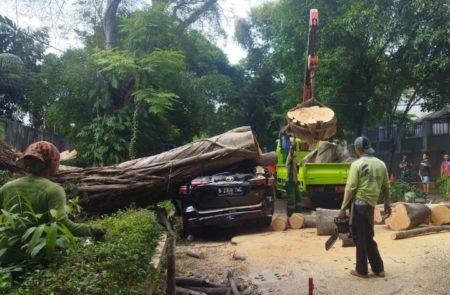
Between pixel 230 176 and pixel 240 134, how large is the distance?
1506 millimetres

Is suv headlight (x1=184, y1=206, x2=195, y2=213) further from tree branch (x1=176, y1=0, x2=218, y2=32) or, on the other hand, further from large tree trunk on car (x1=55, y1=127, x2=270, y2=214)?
tree branch (x1=176, y1=0, x2=218, y2=32)

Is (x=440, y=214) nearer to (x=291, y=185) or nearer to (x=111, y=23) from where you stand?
(x=291, y=185)

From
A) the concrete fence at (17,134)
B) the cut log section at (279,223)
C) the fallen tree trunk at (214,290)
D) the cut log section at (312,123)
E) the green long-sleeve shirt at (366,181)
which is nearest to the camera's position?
the fallen tree trunk at (214,290)

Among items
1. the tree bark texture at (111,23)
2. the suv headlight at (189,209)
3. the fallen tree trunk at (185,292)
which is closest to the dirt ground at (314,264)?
the suv headlight at (189,209)

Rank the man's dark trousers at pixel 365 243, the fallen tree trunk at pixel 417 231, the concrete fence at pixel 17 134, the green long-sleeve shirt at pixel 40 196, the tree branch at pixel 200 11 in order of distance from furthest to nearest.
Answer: the tree branch at pixel 200 11 < the concrete fence at pixel 17 134 < the fallen tree trunk at pixel 417 231 < the man's dark trousers at pixel 365 243 < the green long-sleeve shirt at pixel 40 196

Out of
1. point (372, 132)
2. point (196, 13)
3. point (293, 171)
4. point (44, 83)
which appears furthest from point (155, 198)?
point (372, 132)

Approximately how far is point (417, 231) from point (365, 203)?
9.30 ft

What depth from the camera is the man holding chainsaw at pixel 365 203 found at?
6.38 metres

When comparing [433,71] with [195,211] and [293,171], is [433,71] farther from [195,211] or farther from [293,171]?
[195,211]

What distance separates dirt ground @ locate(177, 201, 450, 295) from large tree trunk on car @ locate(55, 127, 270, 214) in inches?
49.9

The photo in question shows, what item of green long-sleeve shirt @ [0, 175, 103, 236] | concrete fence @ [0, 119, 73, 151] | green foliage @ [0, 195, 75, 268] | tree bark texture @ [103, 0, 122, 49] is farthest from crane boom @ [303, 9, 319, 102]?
A: tree bark texture @ [103, 0, 122, 49]

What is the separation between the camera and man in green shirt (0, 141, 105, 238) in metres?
3.69

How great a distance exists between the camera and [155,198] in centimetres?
866

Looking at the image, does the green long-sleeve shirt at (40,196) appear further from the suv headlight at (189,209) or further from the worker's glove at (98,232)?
the suv headlight at (189,209)
